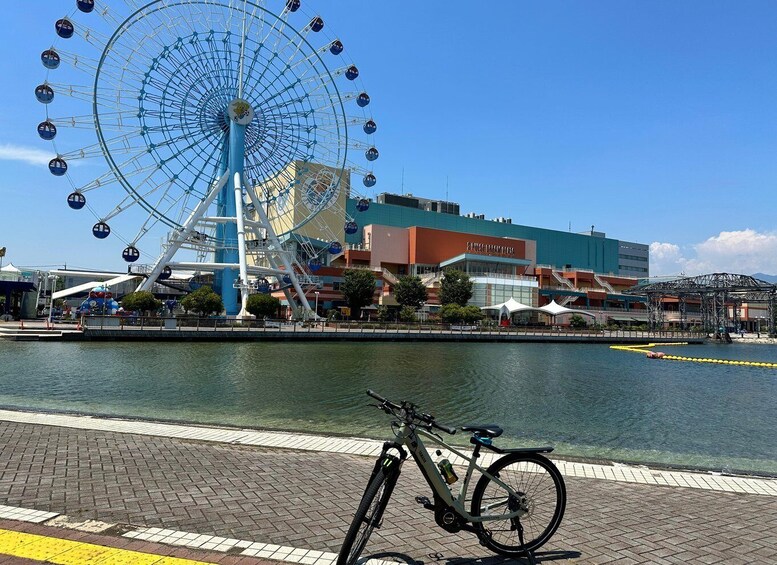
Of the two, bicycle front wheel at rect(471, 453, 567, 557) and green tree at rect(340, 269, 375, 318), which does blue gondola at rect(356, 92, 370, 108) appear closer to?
green tree at rect(340, 269, 375, 318)

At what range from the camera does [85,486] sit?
6.70 meters

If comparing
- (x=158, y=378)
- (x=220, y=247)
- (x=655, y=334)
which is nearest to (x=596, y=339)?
(x=655, y=334)

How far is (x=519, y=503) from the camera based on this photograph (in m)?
5.13

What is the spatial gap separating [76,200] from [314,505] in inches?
1990

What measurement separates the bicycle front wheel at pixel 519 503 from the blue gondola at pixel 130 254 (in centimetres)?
5312

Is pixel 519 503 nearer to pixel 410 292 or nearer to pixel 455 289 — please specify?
pixel 410 292

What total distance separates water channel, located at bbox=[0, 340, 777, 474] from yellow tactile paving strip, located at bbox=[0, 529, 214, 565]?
7146 mm

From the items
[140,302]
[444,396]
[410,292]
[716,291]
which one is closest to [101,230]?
[140,302]

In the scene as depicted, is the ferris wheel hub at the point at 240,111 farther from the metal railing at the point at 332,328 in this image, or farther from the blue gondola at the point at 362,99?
the metal railing at the point at 332,328

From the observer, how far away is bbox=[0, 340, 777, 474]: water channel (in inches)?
507

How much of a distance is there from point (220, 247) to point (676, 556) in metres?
58.4

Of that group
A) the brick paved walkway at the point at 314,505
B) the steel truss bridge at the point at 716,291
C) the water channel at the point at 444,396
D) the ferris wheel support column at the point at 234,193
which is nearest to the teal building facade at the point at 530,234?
the steel truss bridge at the point at 716,291

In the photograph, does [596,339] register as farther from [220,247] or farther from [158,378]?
[158,378]

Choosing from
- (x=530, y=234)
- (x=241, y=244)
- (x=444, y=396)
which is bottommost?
(x=444, y=396)
